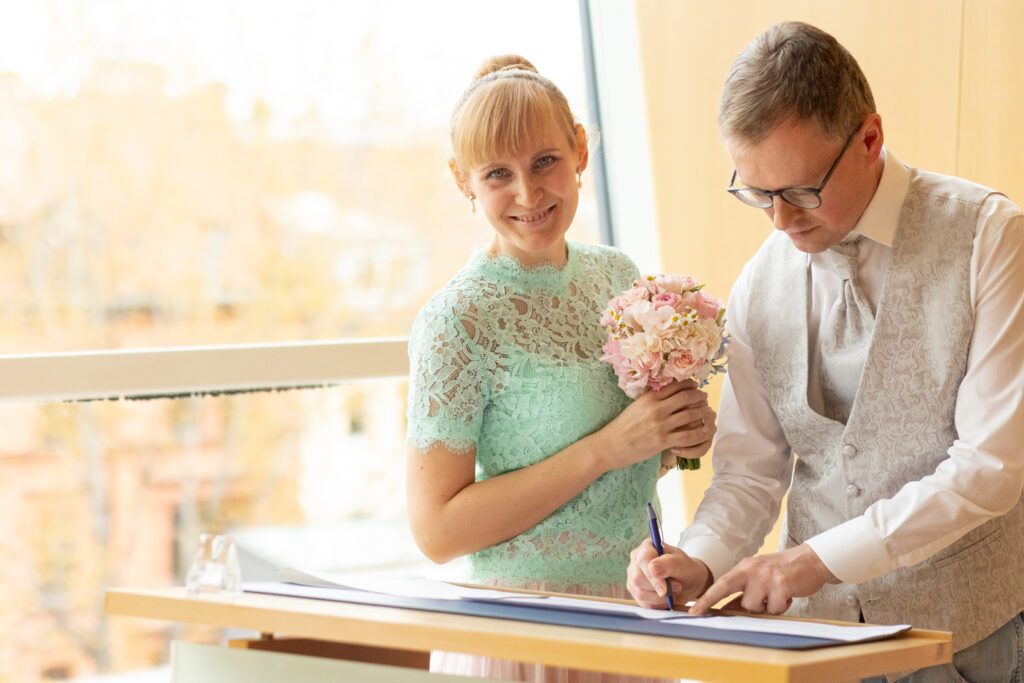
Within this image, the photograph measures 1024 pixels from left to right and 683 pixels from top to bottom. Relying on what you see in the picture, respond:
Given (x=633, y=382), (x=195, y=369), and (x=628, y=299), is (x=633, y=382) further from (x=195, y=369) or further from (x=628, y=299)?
(x=195, y=369)

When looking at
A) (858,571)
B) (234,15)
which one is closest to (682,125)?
(234,15)

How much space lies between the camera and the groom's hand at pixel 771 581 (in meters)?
2.11

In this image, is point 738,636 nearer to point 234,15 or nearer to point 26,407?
point 26,407

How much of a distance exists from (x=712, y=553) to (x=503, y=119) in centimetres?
98

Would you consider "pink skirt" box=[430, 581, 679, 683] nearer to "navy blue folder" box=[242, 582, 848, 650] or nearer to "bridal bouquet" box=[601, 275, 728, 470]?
"navy blue folder" box=[242, 582, 848, 650]

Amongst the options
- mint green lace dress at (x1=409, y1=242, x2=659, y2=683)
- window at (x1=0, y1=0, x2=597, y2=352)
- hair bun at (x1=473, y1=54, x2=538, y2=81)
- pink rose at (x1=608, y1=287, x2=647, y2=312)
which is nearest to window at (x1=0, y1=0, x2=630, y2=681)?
window at (x1=0, y1=0, x2=597, y2=352)

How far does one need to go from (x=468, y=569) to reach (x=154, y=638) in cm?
210

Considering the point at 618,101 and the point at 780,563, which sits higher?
the point at 618,101

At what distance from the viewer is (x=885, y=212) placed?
2.35 meters

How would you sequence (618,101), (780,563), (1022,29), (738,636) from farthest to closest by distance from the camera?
(618,101)
(1022,29)
(780,563)
(738,636)

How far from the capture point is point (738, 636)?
1829 mm

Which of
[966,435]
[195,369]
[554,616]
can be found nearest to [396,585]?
[554,616]

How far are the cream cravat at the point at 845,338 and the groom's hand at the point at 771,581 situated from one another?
367mm

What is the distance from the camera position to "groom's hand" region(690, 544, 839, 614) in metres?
2.11
